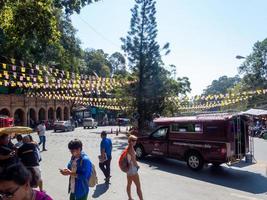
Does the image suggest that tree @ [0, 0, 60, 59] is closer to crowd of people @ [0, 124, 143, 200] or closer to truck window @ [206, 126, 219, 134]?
crowd of people @ [0, 124, 143, 200]

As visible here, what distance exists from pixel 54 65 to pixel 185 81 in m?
17.9

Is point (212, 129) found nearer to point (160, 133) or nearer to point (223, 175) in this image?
point (223, 175)

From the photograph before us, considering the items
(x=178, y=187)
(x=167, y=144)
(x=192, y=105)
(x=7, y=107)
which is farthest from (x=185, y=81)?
(x=178, y=187)

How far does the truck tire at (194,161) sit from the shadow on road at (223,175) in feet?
0.68

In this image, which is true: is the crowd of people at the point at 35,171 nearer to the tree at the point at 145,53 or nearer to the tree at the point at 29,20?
the tree at the point at 29,20

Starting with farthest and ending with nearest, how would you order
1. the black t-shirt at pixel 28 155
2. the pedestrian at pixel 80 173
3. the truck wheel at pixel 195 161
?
the truck wheel at pixel 195 161 < the black t-shirt at pixel 28 155 < the pedestrian at pixel 80 173

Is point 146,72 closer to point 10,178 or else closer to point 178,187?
point 178,187

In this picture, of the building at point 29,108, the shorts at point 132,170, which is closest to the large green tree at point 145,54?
the building at point 29,108

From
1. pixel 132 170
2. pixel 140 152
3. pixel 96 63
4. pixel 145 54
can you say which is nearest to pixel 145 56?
pixel 145 54

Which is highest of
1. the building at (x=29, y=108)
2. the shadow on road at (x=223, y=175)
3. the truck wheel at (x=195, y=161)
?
the building at (x=29, y=108)

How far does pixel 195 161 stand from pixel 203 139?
0.96 m

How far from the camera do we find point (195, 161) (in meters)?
13.8

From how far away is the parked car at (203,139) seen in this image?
12992mm

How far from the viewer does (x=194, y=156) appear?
45.6ft
